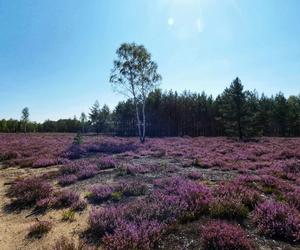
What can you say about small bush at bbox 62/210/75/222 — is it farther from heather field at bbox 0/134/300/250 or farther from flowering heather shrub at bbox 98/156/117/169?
flowering heather shrub at bbox 98/156/117/169

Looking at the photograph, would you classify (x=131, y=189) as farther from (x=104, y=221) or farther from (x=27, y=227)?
(x=27, y=227)

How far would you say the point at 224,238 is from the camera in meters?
5.29

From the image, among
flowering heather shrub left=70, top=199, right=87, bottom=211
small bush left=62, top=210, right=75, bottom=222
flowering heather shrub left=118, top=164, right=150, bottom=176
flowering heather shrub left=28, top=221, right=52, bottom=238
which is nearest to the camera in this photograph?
flowering heather shrub left=28, top=221, right=52, bottom=238

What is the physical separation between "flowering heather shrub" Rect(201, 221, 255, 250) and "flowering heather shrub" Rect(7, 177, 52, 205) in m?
6.62

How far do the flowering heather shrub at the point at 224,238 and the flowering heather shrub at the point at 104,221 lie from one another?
228 centimetres

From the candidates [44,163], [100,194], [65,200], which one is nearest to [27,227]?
[65,200]

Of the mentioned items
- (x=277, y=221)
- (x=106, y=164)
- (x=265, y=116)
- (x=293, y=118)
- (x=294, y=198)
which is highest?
(x=265, y=116)

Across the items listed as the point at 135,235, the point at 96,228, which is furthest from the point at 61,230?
the point at 135,235

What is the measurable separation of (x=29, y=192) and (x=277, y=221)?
8474mm

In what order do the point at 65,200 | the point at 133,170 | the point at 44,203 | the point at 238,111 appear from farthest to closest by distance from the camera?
the point at 238,111
the point at 133,170
the point at 65,200
the point at 44,203

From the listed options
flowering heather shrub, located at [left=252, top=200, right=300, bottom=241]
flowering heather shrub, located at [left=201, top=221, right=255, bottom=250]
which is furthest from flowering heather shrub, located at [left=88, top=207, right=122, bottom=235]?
flowering heather shrub, located at [left=252, top=200, right=300, bottom=241]

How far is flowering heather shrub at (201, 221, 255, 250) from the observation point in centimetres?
515

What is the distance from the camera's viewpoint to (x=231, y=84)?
148 feet

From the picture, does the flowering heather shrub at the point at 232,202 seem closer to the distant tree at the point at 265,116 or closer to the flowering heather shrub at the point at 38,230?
the flowering heather shrub at the point at 38,230
